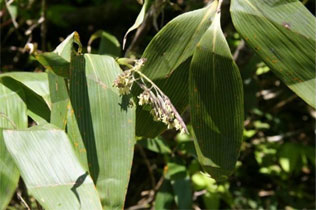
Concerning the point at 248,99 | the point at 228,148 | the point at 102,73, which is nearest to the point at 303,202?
the point at 248,99

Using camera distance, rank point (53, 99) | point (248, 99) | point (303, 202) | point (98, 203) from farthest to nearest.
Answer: point (303, 202) < point (248, 99) < point (53, 99) < point (98, 203)

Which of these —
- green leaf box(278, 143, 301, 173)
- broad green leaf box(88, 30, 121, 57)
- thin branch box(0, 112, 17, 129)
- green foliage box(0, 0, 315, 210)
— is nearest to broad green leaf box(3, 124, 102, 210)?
green foliage box(0, 0, 315, 210)

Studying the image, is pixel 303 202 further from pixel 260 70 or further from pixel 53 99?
pixel 53 99

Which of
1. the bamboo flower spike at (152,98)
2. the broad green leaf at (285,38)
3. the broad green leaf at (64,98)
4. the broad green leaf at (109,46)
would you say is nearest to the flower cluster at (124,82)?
the bamboo flower spike at (152,98)

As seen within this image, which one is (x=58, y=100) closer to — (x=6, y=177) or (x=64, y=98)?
(x=64, y=98)

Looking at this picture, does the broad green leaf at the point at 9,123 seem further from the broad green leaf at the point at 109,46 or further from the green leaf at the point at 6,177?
the broad green leaf at the point at 109,46

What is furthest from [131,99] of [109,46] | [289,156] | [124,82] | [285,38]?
[289,156]

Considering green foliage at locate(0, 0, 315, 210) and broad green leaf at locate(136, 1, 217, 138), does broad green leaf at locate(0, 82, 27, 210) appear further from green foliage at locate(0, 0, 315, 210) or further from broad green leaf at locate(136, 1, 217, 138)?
broad green leaf at locate(136, 1, 217, 138)
